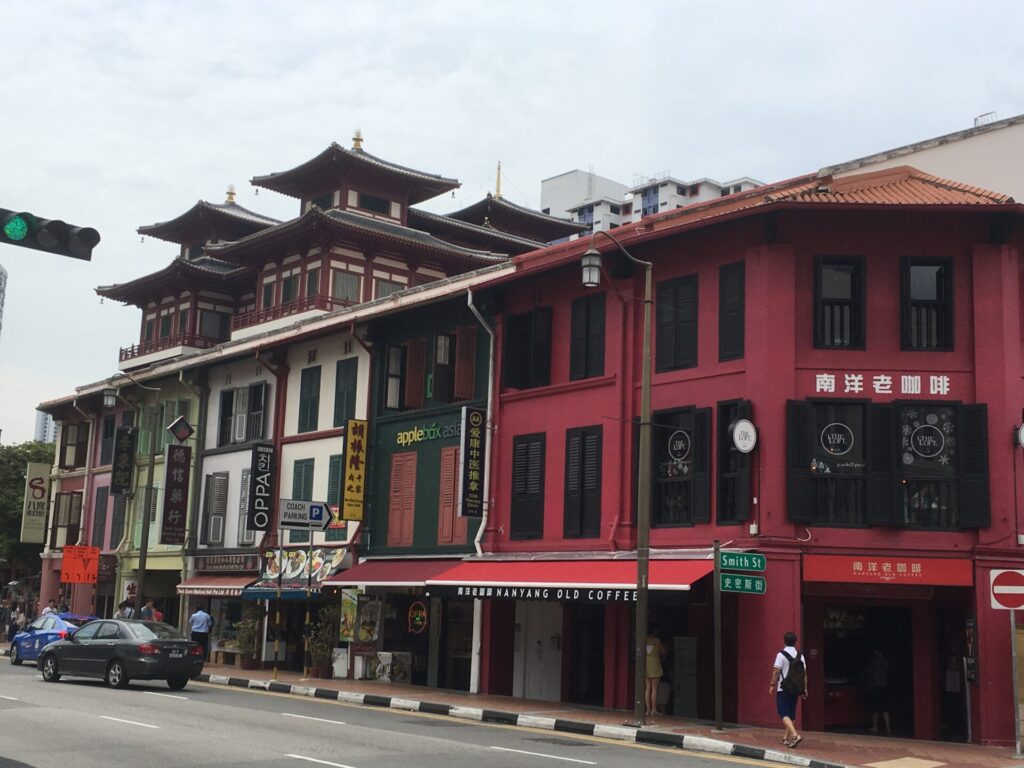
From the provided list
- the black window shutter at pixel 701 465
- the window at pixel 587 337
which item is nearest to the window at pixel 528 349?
the window at pixel 587 337

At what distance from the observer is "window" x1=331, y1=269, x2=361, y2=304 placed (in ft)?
149

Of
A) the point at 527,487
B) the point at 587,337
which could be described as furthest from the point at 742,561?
the point at 527,487

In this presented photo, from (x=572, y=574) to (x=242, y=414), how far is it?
57.9 ft

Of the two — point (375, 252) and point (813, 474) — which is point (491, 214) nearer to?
point (375, 252)

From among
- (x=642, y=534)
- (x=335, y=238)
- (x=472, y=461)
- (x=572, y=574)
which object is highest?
(x=335, y=238)

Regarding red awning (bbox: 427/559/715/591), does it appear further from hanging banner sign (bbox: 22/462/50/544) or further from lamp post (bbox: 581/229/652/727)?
hanging banner sign (bbox: 22/462/50/544)

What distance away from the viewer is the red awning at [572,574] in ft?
69.9

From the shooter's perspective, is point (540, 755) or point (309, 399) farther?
point (309, 399)

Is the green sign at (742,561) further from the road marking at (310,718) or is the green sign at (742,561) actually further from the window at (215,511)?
the window at (215,511)

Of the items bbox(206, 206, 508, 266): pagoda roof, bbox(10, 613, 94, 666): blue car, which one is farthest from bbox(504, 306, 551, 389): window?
bbox(206, 206, 508, 266): pagoda roof

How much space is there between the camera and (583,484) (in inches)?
998

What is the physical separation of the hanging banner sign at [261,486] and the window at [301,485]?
953mm

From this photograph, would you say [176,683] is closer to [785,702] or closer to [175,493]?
[785,702]

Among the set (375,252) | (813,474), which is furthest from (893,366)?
(375,252)
